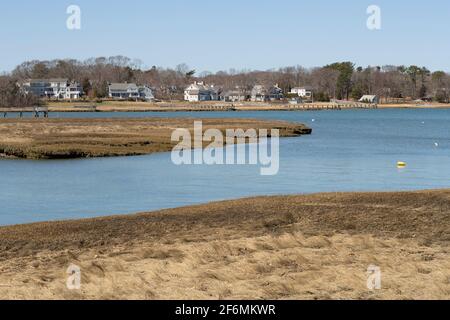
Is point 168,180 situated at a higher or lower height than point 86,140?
lower

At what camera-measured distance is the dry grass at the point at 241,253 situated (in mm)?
13773

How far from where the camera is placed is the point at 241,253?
54.5 feet

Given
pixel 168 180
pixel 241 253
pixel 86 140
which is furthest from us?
pixel 86 140

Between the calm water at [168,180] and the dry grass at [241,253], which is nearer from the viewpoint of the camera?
the dry grass at [241,253]

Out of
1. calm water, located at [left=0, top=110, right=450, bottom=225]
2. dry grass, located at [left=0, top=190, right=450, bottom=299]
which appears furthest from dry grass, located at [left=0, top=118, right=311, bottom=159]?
dry grass, located at [left=0, top=190, right=450, bottom=299]

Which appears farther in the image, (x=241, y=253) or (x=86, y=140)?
(x=86, y=140)

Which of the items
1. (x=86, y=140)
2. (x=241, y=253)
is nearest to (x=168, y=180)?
(x=241, y=253)

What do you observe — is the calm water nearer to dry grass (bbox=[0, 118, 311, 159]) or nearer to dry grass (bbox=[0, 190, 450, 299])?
dry grass (bbox=[0, 118, 311, 159])

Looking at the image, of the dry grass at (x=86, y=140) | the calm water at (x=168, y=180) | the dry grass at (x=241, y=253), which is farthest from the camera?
the dry grass at (x=86, y=140)

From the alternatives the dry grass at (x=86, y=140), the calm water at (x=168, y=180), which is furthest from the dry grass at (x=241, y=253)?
the dry grass at (x=86, y=140)

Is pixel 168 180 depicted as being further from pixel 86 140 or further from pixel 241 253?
pixel 86 140

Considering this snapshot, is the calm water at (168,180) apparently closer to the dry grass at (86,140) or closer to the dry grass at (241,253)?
the dry grass at (86,140)
